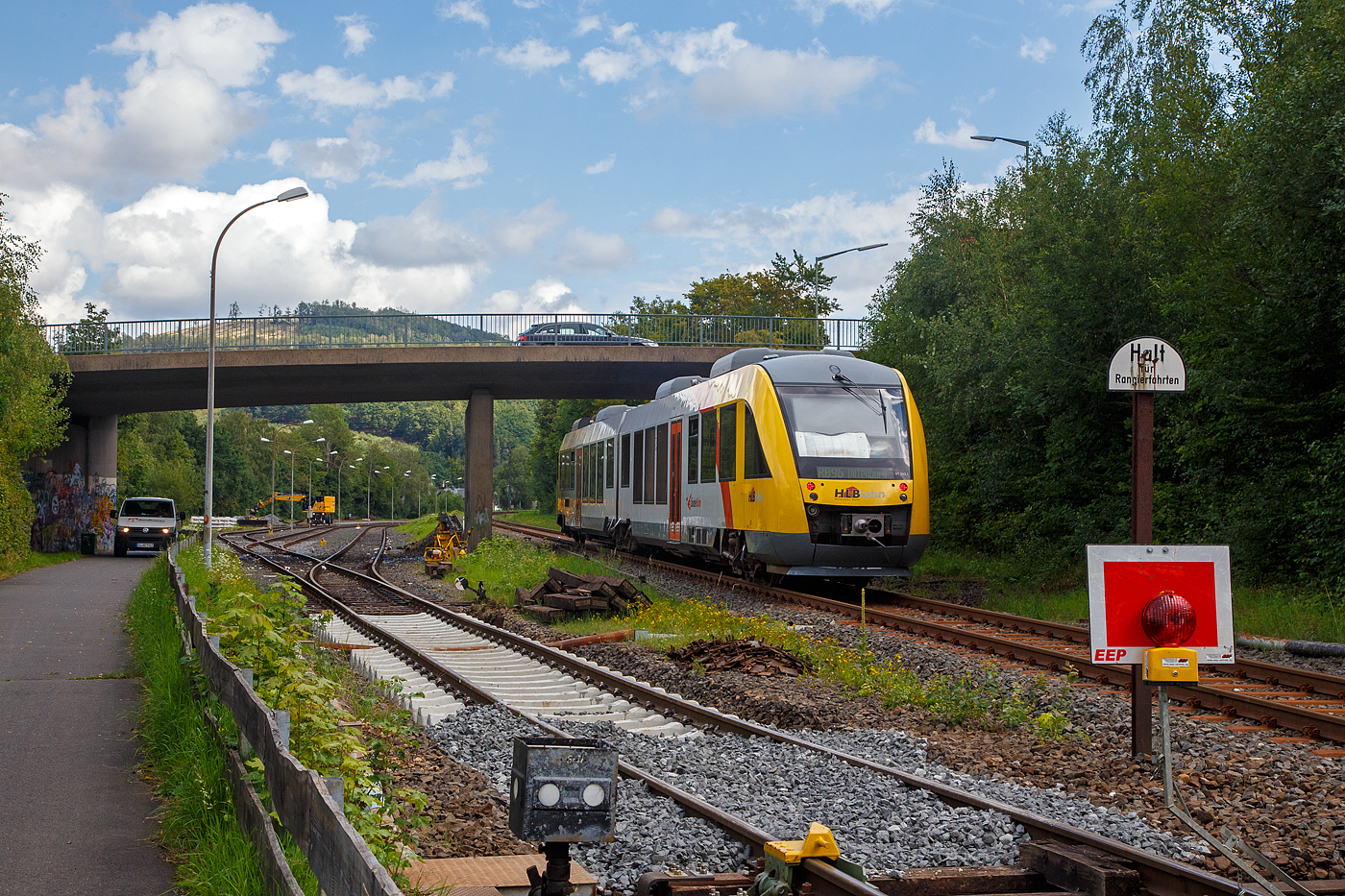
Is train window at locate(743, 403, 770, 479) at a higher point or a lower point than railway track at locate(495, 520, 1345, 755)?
higher

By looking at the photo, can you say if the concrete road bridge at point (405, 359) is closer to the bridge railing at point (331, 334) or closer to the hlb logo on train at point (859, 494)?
the bridge railing at point (331, 334)

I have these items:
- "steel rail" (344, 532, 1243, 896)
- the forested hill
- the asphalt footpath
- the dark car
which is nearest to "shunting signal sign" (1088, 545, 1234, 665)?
"steel rail" (344, 532, 1243, 896)

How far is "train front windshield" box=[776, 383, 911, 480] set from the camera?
16703 mm

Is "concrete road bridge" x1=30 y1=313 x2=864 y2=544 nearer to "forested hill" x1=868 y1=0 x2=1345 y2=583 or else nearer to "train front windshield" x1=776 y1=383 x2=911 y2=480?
"forested hill" x1=868 y1=0 x2=1345 y2=583

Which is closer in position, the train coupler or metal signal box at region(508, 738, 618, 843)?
metal signal box at region(508, 738, 618, 843)

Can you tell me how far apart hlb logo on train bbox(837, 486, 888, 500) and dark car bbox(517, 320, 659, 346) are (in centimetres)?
1630

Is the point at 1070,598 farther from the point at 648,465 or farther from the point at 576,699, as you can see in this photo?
the point at 576,699

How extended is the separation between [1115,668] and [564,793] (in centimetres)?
796

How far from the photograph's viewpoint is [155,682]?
944cm

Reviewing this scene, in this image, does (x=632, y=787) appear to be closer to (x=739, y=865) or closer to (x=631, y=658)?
(x=739, y=865)

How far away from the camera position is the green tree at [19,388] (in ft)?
85.9

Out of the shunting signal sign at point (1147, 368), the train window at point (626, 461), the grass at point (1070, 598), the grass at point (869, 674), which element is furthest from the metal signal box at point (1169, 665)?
the train window at point (626, 461)

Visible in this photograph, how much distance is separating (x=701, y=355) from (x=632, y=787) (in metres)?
26.3

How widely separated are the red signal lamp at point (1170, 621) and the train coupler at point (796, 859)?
244cm
